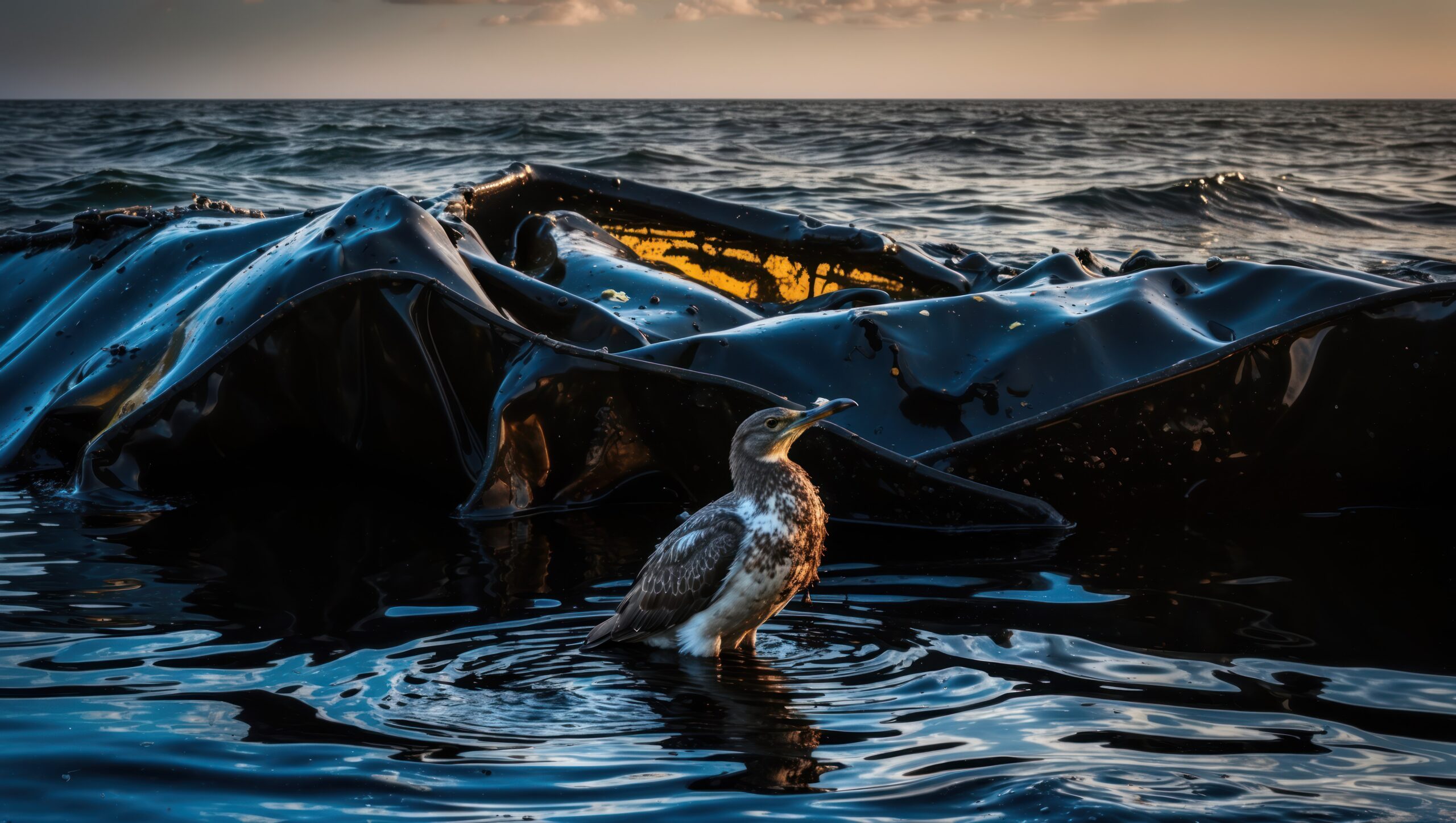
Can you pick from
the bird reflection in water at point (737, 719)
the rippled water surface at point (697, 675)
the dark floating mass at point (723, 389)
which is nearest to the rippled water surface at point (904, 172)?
the dark floating mass at point (723, 389)

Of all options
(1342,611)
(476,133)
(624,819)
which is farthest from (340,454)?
(476,133)

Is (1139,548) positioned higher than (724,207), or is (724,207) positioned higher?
(724,207)

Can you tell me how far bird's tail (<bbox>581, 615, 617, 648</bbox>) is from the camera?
2.96 meters

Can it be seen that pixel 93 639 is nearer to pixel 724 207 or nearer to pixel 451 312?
pixel 451 312

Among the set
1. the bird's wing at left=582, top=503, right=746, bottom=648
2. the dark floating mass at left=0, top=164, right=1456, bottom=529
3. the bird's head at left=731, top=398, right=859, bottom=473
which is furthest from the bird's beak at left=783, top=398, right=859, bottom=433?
the dark floating mass at left=0, top=164, right=1456, bottom=529

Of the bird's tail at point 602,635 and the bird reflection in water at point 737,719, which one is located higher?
the bird's tail at point 602,635

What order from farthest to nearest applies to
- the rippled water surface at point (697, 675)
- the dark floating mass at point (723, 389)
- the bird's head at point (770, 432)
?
1. the dark floating mass at point (723, 389)
2. the bird's head at point (770, 432)
3. the rippled water surface at point (697, 675)

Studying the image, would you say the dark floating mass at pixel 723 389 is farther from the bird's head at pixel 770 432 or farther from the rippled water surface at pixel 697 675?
the bird's head at pixel 770 432

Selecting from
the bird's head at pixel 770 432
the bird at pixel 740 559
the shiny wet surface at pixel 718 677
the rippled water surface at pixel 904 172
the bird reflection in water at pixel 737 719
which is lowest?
the bird reflection in water at pixel 737 719

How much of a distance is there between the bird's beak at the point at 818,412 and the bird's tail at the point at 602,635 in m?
0.69

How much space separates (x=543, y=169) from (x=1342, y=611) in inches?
187

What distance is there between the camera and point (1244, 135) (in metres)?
31.3

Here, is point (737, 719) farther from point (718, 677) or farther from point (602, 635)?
point (602, 635)

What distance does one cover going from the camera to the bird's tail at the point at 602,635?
9.70 ft
